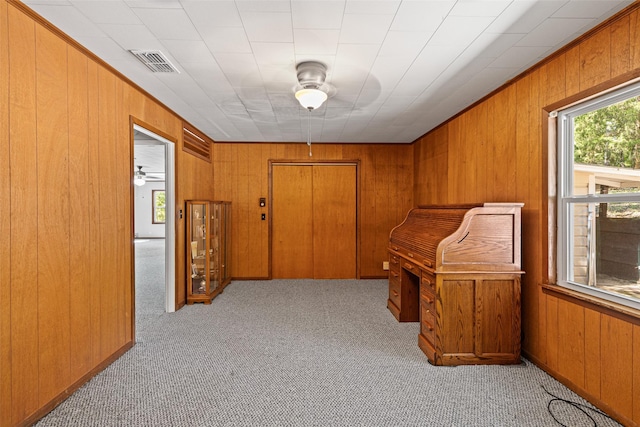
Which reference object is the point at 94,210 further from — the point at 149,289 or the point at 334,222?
the point at 334,222

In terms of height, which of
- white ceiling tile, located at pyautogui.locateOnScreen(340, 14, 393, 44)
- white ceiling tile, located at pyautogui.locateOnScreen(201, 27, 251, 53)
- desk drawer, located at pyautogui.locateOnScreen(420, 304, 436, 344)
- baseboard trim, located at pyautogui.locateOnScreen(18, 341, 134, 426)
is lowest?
→ baseboard trim, located at pyautogui.locateOnScreen(18, 341, 134, 426)

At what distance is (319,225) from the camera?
17.6ft

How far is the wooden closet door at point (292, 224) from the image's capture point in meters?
5.34

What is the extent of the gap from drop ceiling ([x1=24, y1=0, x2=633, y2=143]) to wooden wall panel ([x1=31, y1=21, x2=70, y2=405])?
30 cm

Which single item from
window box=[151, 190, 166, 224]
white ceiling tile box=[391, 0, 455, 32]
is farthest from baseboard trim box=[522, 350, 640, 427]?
window box=[151, 190, 166, 224]

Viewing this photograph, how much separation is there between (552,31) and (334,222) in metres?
3.90

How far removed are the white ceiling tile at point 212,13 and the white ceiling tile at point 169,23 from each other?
0.06 meters

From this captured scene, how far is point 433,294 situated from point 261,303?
2389mm

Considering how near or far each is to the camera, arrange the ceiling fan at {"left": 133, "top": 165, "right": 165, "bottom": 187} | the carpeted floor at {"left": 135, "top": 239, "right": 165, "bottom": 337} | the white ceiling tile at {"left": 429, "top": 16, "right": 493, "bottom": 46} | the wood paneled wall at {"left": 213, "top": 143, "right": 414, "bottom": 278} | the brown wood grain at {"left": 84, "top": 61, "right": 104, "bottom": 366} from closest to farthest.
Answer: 1. the white ceiling tile at {"left": 429, "top": 16, "right": 493, "bottom": 46}
2. the brown wood grain at {"left": 84, "top": 61, "right": 104, "bottom": 366}
3. the carpeted floor at {"left": 135, "top": 239, "right": 165, "bottom": 337}
4. the wood paneled wall at {"left": 213, "top": 143, "right": 414, "bottom": 278}
5. the ceiling fan at {"left": 133, "top": 165, "right": 165, "bottom": 187}

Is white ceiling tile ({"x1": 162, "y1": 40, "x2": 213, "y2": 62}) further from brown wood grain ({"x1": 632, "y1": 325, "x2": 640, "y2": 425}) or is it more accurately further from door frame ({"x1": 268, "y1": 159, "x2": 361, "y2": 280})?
brown wood grain ({"x1": 632, "y1": 325, "x2": 640, "y2": 425})

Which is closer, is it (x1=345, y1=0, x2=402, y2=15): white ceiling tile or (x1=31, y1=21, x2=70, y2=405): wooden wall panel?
(x1=345, y1=0, x2=402, y2=15): white ceiling tile

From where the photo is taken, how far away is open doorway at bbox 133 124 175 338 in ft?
12.1

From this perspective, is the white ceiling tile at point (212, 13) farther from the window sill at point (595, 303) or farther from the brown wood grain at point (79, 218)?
the window sill at point (595, 303)

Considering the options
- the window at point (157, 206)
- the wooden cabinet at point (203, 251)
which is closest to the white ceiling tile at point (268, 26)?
the wooden cabinet at point (203, 251)
